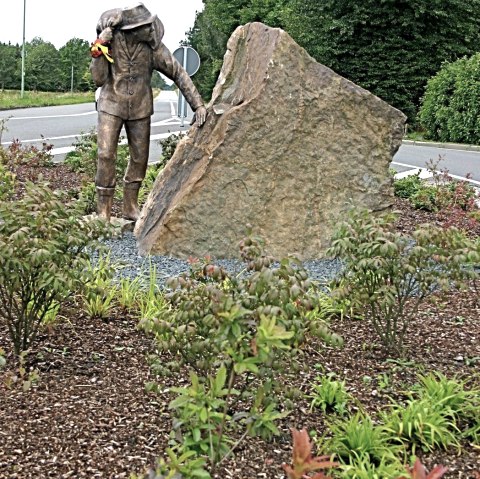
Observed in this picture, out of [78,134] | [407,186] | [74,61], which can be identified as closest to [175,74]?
[407,186]

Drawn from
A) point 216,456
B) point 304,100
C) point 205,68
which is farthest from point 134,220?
point 205,68

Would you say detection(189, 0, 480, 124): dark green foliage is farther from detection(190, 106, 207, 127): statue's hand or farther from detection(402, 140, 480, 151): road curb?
detection(190, 106, 207, 127): statue's hand

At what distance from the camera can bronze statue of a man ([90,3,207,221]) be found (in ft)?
20.1

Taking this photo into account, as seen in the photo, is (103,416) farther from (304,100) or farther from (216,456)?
(304,100)

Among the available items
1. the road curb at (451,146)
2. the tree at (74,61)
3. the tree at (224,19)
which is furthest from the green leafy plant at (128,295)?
the tree at (74,61)

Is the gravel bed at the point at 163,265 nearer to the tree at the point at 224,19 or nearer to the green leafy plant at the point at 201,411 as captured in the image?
the green leafy plant at the point at 201,411

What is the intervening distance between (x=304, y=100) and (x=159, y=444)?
3748mm

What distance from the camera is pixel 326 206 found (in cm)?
639

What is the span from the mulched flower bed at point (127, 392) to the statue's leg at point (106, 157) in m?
2.06

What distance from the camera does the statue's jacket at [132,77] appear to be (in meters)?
6.23

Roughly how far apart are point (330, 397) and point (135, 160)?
368cm

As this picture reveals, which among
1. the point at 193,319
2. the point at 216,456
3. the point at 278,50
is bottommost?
the point at 216,456

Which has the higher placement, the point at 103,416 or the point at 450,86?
the point at 450,86

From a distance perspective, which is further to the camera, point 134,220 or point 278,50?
point 134,220
